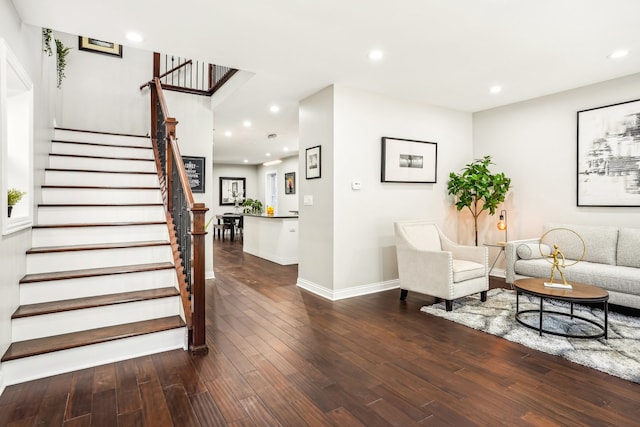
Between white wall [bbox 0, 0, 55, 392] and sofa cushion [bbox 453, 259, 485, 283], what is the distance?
3648mm

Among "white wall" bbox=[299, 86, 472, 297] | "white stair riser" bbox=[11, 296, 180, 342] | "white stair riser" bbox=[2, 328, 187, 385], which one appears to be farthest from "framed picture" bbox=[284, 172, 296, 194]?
"white stair riser" bbox=[2, 328, 187, 385]

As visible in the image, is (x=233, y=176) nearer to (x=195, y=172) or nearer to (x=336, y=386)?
(x=195, y=172)

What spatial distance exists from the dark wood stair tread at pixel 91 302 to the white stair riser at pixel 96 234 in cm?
66

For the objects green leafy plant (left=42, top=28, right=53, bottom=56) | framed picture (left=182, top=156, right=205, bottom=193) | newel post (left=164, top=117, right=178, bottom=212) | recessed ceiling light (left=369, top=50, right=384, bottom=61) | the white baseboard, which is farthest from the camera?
framed picture (left=182, top=156, right=205, bottom=193)

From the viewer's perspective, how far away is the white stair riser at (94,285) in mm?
2521

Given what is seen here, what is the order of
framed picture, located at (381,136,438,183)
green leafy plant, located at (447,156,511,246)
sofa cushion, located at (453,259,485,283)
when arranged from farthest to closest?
green leafy plant, located at (447,156,511,246) → framed picture, located at (381,136,438,183) → sofa cushion, located at (453,259,485,283)

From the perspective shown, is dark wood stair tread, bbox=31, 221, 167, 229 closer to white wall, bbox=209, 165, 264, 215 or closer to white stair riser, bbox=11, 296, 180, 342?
white stair riser, bbox=11, 296, 180, 342

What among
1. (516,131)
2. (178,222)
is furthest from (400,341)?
(516,131)

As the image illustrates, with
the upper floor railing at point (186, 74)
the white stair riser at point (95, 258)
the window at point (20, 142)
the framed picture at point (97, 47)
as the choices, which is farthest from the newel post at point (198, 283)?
the framed picture at point (97, 47)

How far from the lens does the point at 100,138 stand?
4.54 m

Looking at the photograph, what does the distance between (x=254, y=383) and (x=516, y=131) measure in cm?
488

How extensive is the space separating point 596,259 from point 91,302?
5042 mm

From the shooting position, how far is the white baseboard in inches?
163

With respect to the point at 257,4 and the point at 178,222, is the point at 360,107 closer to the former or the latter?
the point at 257,4
